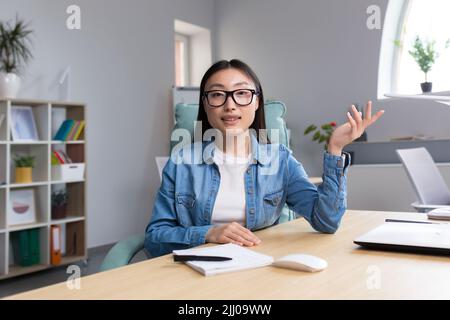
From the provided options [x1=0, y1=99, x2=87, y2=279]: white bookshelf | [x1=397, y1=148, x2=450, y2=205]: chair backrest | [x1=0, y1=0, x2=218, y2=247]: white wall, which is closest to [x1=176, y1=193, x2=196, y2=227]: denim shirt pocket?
[x1=397, y1=148, x2=450, y2=205]: chair backrest

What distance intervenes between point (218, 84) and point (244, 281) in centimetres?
77

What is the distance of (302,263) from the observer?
85 cm

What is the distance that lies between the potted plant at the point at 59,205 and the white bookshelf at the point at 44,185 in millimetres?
56

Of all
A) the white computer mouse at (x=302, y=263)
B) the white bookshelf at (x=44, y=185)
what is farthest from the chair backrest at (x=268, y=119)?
the white bookshelf at (x=44, y=185)

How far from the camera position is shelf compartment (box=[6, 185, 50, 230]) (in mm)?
3240

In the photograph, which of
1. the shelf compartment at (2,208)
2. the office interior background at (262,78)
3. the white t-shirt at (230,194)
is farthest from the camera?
the office interior background at (262,78)

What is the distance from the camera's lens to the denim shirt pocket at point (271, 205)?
1.37 metres

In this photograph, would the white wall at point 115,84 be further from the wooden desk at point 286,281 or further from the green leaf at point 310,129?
the wooden desk at point 286,281

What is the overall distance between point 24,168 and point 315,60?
311cm

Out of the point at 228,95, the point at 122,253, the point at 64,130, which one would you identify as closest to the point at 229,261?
the point at 122,253

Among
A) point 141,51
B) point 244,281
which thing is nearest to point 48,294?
point 244,281

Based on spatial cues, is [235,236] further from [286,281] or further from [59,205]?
[59,205]

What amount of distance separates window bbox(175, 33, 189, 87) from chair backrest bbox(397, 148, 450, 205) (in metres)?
3.17
